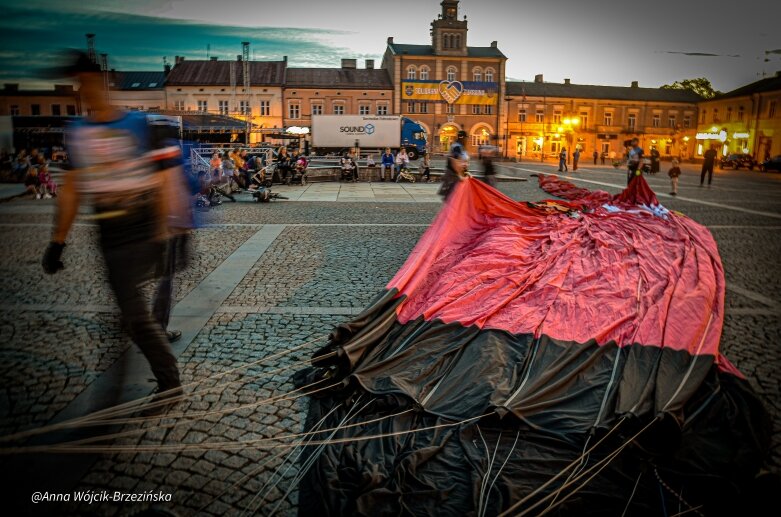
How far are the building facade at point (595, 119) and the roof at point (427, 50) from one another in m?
5.25

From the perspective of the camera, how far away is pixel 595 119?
2618 inches

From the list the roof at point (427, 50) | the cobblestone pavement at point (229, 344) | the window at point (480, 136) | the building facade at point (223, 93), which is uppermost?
the roof at point (427, 50)

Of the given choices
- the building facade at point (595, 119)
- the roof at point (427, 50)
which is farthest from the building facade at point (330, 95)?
the building facade at point (595, 119)

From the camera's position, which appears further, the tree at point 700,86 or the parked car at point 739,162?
the tree at point 700,86

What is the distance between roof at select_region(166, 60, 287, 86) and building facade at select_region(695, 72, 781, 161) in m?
47.3

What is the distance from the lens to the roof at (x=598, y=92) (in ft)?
214

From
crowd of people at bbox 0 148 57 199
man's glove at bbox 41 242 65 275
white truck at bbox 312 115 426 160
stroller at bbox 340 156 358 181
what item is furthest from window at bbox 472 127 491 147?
man's glove at bbox 41 242 65 275

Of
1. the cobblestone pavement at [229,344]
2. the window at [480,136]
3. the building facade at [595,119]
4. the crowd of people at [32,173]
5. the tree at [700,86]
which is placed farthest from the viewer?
the tree at [700,86]

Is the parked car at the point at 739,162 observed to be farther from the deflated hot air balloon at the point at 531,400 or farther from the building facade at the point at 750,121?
the deflated hot air balloon at the point at 531,400

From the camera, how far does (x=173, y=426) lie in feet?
10.3

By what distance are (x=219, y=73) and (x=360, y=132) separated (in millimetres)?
27633

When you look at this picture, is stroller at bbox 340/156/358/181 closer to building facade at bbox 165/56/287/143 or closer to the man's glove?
the man's glove

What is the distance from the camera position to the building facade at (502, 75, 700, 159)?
64062 mm

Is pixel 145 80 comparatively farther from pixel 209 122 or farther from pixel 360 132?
pixel 209 122
